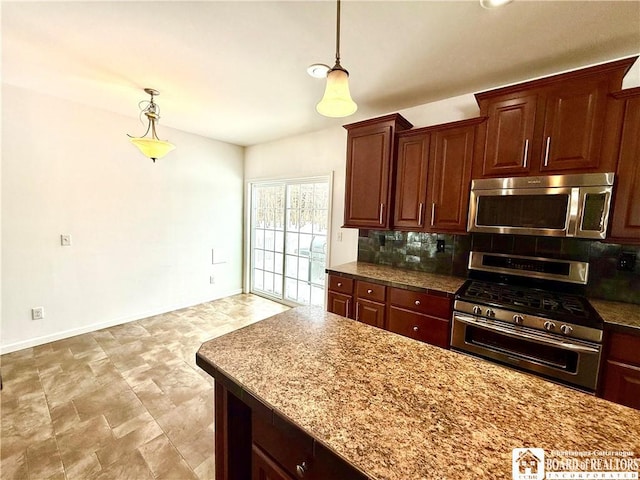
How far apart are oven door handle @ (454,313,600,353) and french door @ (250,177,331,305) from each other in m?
2.06

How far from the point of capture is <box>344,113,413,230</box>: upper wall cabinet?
2.59 meters

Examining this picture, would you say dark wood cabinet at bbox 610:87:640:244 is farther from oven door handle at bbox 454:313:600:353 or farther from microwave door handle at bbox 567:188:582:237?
oven door handle at bbox 454:313:600:353

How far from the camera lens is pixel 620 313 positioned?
Answer: 167 cm

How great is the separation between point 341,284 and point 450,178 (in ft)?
4.57

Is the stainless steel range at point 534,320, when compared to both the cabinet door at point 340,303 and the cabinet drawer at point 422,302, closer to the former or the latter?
the cabinet drawer at point 422,302

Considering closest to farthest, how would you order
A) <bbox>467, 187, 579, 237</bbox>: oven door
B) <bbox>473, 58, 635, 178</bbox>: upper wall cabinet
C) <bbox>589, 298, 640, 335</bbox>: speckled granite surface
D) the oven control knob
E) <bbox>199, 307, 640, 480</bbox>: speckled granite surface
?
1. <bbox>199, 307, 640, 480</bbox>: speckled granite surface
2. <bbox>589, 298, 640, 335</bbox>: speckled granite surface
3. the oven control knob
4. <bbox>473, 58, 635, 178</bbox>: upper wall cabinet
5. <bbox>467, 187, 579, 237</bbox>: oven door

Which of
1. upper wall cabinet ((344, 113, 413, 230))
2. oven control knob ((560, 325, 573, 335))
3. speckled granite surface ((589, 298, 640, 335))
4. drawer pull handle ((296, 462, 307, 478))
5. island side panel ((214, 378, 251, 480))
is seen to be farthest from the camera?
upper wall cabinet ((344, 113, 413, 230))

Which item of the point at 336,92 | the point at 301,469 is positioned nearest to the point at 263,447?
the point at 301,469

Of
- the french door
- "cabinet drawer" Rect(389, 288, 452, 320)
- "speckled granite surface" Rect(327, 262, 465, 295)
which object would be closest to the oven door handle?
"cabinet drawer" Rect(389, 288, 452, 320)

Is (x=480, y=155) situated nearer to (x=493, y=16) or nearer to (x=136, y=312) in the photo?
(x=493, y=16)

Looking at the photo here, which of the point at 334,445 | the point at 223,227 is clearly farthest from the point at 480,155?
the point at 223,227

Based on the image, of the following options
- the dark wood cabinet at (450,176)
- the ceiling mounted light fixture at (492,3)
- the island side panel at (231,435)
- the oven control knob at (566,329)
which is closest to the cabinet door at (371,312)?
the dark wood cabinet at (450,176)

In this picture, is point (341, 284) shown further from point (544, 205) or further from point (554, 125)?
point (554, 125)

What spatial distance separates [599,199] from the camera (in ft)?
5.68
